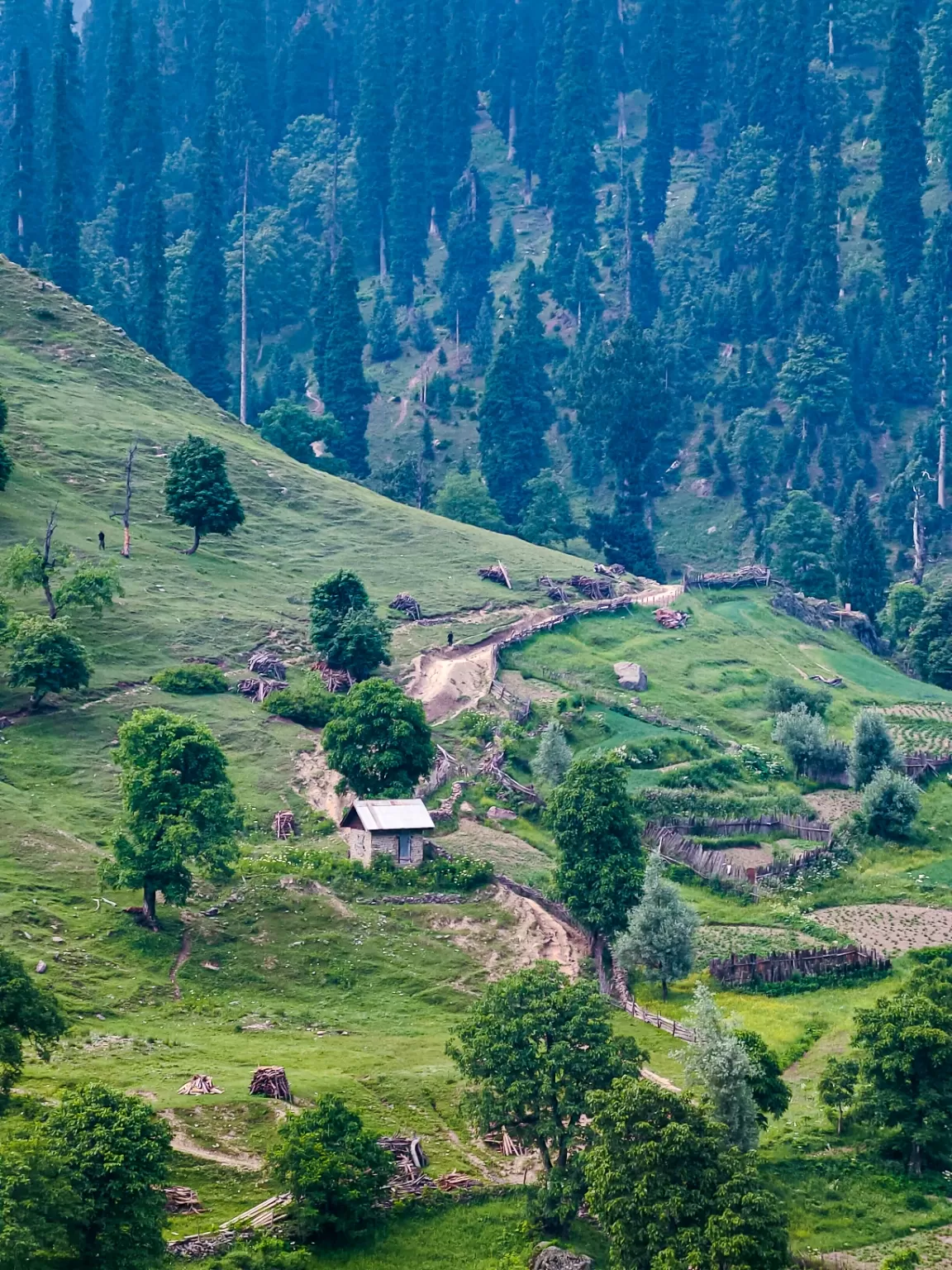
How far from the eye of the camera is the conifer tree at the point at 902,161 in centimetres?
15800

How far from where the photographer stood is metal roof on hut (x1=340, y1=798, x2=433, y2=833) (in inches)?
2702

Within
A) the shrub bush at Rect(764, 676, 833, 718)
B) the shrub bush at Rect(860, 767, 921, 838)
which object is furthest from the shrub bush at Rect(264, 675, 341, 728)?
the shrub bush at Rect(860, 767, 921, 838)

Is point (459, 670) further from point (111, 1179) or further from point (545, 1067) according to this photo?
point (111, 1179)

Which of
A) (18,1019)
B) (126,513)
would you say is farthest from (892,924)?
(126,513)

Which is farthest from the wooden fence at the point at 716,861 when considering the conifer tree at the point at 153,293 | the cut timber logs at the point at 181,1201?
the conifer tree at the point at 153,293

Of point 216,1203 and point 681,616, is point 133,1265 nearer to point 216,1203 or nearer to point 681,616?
point 216,1203

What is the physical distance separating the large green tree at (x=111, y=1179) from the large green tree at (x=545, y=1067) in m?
9.53

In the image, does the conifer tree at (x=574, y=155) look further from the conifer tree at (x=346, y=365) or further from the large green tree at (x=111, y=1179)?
the large green tree at (x=111, y=1179)

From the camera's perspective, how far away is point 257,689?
83875 mm

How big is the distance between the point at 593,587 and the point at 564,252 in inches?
2862

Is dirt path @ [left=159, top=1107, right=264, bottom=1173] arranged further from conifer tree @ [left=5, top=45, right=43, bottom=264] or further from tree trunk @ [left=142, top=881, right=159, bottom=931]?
conifer tree @ [left=5, top=45, right=43, bottom=264]

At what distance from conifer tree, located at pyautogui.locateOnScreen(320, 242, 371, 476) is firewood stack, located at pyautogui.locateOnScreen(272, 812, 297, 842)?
69.6 meters

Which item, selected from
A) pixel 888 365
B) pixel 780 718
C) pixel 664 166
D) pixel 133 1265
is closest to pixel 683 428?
pixel 888 365

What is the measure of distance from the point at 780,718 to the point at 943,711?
14298mm
